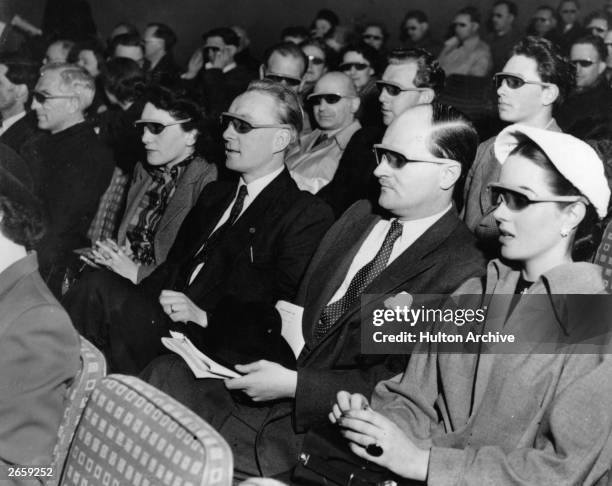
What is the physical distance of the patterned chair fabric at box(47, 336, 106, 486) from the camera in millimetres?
1619

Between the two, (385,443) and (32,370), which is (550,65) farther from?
(32,370)

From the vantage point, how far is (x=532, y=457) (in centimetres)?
167

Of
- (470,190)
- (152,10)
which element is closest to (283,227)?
(470,190)

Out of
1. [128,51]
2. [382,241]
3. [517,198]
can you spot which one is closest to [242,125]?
[382,241]

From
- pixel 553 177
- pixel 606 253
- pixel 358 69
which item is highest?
pixel 553 177

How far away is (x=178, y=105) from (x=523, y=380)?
98.7 inches

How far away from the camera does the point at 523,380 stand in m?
1.77

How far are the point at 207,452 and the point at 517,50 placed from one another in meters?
2.88

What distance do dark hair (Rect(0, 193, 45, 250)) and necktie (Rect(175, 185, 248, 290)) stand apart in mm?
1219

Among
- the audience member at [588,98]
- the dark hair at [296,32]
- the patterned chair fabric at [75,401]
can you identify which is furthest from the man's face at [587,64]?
the patterned chair fabric at [75,401]

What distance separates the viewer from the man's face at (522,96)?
346 centimetres

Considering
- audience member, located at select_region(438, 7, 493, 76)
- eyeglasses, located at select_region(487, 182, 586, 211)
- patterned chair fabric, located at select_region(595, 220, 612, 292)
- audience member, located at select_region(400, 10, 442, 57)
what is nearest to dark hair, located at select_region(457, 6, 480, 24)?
→ audience member, located at select_region(438, 7, 493, 76)

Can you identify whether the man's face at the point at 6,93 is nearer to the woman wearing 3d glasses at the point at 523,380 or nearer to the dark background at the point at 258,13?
the dark background at the point at 258,13

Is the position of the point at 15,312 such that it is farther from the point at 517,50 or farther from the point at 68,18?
the point at 68,18
